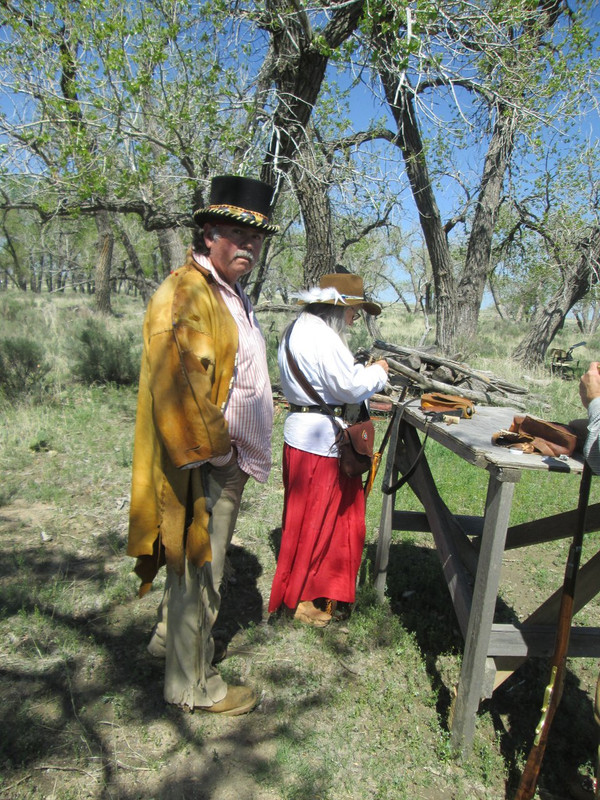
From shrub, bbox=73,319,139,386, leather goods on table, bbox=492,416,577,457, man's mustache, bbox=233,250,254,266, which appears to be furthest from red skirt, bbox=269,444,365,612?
shrub, bbox=73,319,139,386

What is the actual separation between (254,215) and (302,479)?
151 centimetres

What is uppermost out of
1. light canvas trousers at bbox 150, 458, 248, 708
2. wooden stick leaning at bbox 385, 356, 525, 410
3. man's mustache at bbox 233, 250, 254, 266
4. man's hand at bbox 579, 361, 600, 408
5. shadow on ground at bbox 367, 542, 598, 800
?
man's mustache at bbox 233, 250, 254, 266

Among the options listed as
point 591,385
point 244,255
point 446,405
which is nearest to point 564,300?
point 446,405

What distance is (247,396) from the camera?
7.95 feet

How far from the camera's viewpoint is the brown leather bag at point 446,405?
2.87 meters

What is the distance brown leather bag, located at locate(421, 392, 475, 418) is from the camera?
287cm

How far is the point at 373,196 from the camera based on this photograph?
6.23 meters

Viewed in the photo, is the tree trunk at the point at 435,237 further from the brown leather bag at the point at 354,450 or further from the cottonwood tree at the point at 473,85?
the brown leather bag at the point at 354,450

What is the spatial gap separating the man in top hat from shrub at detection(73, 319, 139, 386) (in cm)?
687

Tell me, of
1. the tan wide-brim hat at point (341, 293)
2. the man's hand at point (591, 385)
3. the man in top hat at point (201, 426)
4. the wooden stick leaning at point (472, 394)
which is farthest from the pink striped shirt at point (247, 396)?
the wooden stick leaning at point (472, 394)

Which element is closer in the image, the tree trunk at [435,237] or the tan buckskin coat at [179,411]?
the tan buckskin coat at [179,411]

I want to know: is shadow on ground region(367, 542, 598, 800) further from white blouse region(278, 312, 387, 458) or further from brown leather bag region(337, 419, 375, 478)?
white blouse region(278, 312, 387, 458)

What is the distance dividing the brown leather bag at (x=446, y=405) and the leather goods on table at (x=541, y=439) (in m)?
0.49

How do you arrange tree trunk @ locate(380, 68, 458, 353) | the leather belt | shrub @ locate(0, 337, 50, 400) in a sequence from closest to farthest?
the leather belt, shrub @ locate(0, 337, 50, 400), tree trunk @ locate(380, 68, 458, 353)
